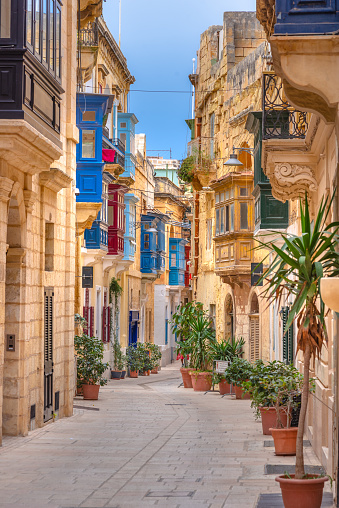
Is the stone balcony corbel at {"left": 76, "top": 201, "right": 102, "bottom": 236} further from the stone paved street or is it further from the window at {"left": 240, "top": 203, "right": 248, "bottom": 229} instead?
the stone paved street

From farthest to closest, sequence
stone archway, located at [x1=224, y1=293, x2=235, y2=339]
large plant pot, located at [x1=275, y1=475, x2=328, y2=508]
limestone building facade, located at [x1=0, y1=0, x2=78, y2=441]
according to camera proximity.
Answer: stone archway, located at [x1=224, y1=293, x2=235, y2=339] < limestone building facade, located at [x1=0, y1=0, x2=78, y2=441] < large plant pot, located at [x1=275, y1=475, x2=328, y2=508]

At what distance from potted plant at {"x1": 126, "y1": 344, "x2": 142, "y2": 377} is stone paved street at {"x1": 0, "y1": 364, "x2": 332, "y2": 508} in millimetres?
16857

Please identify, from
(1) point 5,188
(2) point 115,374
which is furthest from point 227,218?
(1) point 5,188

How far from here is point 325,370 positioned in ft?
37.1

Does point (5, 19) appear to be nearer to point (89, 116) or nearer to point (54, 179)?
point (54, 179)

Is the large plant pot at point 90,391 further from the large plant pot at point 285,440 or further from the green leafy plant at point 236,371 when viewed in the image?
the large plant pot at point 285,440

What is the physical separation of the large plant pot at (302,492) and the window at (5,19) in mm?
7075

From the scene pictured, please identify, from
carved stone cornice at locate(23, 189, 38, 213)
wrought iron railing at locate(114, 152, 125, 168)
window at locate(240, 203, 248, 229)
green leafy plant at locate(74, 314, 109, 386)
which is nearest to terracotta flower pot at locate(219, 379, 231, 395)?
green leafy plant at locate(74, 314, 109, 386)

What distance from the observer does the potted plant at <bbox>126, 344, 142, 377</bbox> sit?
119ft

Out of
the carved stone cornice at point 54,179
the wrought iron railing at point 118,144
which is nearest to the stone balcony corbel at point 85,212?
the carved stone cornice at point 54,179

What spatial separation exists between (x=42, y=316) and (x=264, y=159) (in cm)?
477

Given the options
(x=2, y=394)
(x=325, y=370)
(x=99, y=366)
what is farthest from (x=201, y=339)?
(x=325, y=370)

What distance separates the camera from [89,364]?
21.4 metres

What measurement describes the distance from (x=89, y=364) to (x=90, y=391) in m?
0.79
